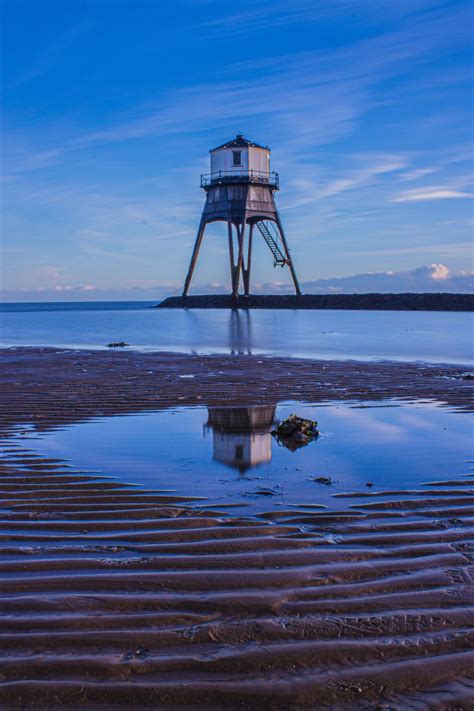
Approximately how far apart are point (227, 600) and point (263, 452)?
3936mm

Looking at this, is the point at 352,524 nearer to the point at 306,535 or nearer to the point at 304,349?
the point at 306,535

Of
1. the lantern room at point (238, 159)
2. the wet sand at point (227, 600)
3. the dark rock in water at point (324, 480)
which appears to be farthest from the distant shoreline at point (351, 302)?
the wet sand at point (227, 600)

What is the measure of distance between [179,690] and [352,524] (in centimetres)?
244

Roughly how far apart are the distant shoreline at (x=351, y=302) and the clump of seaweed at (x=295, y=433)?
62.2 metres

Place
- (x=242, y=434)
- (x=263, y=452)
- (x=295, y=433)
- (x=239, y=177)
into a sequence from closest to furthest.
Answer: (x=263, y=452)
(x=295, y=433)
(x=242, y=434)
(x=239, y=177)

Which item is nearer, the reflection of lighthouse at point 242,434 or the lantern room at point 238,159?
the reflection of lighthouse at point 242,434

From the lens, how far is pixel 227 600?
380 centimetres

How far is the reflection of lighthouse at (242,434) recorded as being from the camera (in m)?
7.41

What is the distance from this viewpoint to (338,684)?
301 centimetres

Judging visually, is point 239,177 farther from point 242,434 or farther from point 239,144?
point 242,434

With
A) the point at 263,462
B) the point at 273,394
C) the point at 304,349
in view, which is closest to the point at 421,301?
the point at 304,349

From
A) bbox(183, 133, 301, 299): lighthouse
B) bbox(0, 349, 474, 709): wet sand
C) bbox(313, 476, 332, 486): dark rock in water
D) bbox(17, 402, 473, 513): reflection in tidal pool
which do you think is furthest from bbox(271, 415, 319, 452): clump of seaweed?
bbox(183, 133, 301, 299): lighthouse

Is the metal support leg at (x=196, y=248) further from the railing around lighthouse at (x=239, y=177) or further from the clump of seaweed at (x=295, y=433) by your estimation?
the clump of seaweed at (x=295, y=433)

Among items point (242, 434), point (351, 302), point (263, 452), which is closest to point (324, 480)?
point (263, 452)
